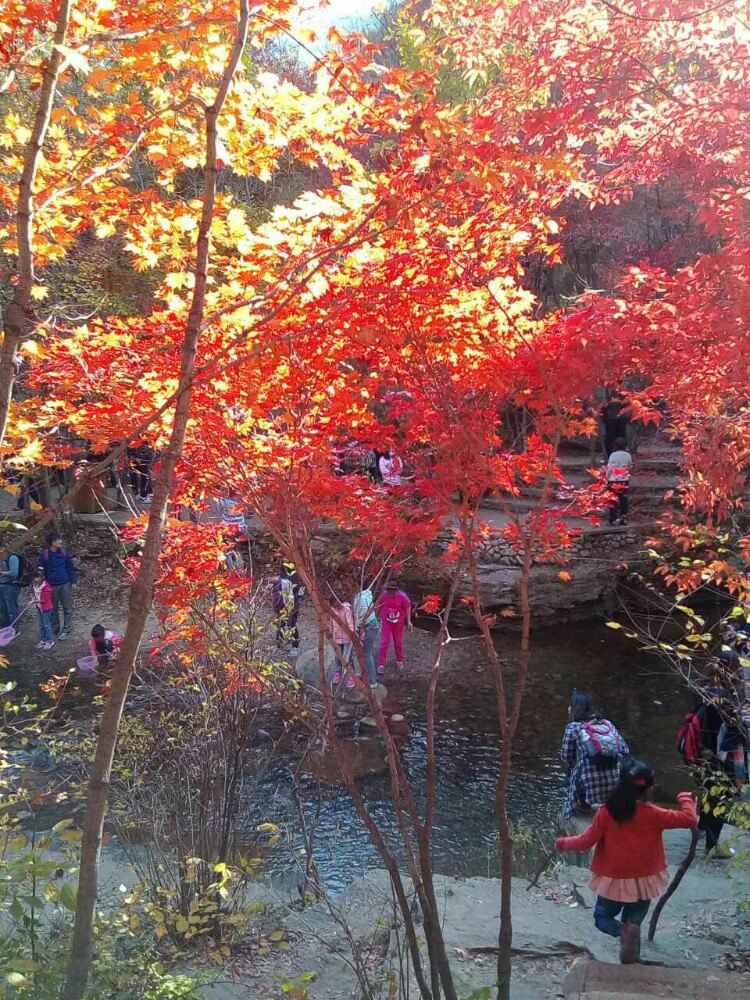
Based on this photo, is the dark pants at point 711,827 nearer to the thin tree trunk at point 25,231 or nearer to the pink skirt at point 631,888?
the pink skirt at point 631,888

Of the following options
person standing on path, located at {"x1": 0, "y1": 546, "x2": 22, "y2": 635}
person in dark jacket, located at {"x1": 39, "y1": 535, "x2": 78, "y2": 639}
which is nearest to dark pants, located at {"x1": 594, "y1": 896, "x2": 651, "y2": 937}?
person in dark jacket, located at {"x1": 39, "y1": 535, "x2": 78, "y2": 639}

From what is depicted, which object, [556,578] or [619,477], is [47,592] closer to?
[556,578]

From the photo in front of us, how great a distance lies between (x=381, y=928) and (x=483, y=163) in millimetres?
4756

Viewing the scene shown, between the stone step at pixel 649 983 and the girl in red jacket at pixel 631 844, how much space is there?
25 cm

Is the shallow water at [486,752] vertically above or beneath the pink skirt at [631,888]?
beneath

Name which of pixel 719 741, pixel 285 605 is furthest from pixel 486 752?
pixel 719 741

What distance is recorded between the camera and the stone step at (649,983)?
365 cm

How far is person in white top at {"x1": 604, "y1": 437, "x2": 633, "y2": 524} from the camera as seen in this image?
11586 millimetres

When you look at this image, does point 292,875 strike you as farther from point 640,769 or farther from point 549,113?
point 549,113

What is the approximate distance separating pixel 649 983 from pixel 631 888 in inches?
17.8

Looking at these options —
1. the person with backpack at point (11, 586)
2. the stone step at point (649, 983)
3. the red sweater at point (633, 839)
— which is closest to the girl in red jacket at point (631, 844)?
the red sweater at point (633, 839)

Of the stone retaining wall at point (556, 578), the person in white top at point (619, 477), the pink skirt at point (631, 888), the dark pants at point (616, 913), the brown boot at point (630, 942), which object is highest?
the person in white top at point (619, 477)

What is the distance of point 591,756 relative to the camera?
593 cm

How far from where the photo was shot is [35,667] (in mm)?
10859
